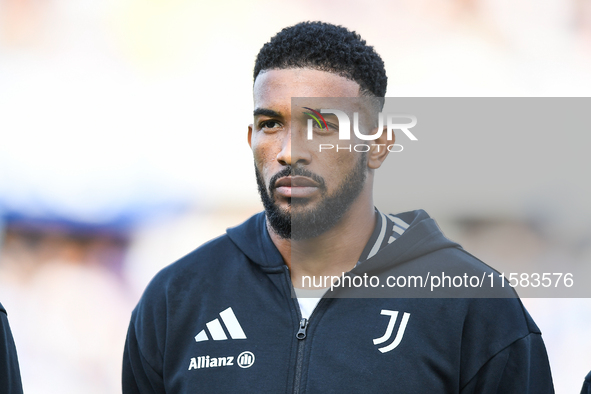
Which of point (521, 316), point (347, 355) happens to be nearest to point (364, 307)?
point (347, 355)

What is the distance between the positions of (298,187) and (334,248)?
0.21 meters

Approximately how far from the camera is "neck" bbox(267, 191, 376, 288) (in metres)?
1.64

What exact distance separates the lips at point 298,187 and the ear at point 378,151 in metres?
0.21

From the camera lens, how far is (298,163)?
1.55m

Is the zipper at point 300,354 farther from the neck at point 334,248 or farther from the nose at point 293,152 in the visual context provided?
the nose at point 293,152

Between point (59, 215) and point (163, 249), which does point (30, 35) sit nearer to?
point (59, 215)

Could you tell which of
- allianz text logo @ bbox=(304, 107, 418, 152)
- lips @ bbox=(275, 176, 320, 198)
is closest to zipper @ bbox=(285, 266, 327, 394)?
lips @ bbox=(275, 176, 320, 198)

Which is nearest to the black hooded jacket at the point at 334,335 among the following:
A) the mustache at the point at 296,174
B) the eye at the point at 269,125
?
the mustache at the point at 296,174

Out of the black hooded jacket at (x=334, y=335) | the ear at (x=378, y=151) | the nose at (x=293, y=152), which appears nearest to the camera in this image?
the black hooded jacket at (x=334, y=335)

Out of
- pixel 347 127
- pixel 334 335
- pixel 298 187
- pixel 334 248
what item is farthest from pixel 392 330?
pixel 347 127

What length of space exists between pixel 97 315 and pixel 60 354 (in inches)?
11.5

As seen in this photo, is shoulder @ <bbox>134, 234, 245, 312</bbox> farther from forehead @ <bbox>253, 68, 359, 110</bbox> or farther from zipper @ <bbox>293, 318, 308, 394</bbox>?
forehead @ <bbox>253, 68, 359, 110</bbox>

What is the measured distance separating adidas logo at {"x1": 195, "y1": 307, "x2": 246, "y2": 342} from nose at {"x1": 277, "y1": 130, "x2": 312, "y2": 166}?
434 millimetres

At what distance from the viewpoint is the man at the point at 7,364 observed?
1498 millimetres
